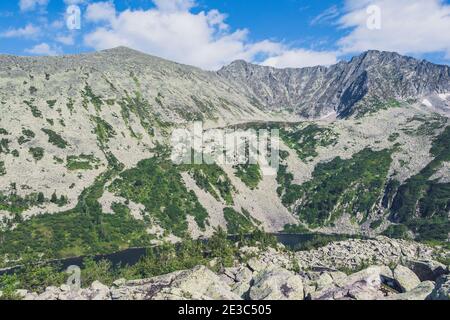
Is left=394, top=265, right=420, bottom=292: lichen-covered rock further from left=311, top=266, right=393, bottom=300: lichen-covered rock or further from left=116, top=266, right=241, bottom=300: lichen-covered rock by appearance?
left=116, top=266, right=241, bottom=300: lichen-covered rock

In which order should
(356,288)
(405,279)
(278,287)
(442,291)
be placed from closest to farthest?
(442,291) → (356,288) → (278,287) → (405,279)

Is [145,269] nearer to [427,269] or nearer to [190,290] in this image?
[190,290]

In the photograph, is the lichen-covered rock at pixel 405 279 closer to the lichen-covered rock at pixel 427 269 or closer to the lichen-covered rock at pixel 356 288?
the lichen-covered rock at pixel 356 288

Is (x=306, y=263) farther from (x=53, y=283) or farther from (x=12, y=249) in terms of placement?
(x=12, y=249)

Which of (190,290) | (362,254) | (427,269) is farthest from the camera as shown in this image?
(362,254)

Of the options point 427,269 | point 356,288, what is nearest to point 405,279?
point 356,288
